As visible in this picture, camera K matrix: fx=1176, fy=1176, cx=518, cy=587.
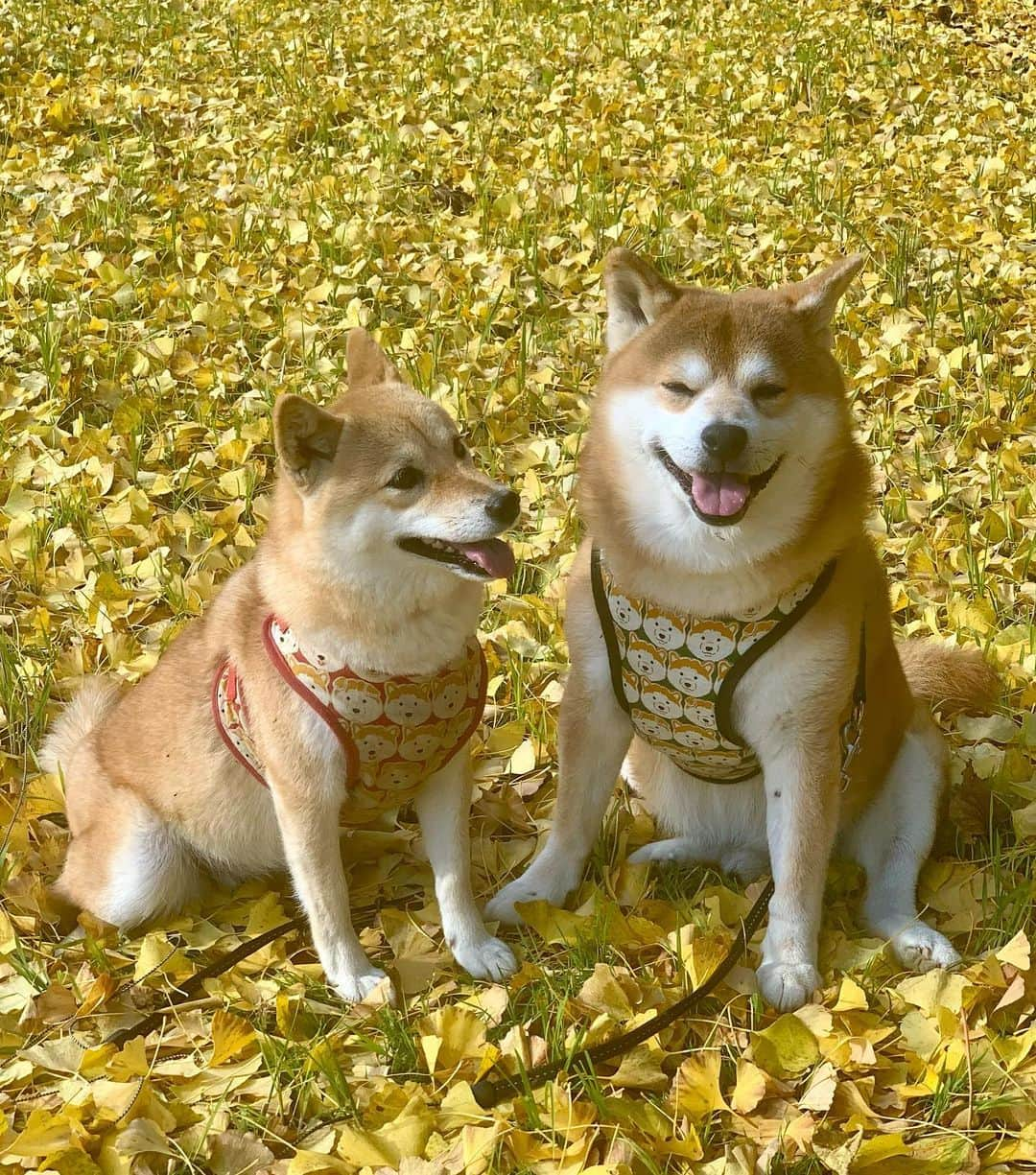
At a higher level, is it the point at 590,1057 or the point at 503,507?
the point at 503,507

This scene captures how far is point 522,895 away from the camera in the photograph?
2.82 m

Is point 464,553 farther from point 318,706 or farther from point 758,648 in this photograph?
point 758,648

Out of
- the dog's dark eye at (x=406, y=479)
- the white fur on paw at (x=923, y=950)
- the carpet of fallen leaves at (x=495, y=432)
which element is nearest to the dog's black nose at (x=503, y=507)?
the dog's dark eye at (x=406, y=479)

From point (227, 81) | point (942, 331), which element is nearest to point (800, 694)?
point (942, 331)

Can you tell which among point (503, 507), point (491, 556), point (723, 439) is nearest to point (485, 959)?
point (491, 556)

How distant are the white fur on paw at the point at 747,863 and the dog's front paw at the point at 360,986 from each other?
0.91 meters

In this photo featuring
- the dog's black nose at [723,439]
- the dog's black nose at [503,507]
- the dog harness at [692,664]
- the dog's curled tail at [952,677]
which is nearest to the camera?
the dog's black nose at [723,439]

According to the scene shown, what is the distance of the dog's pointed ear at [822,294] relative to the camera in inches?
101

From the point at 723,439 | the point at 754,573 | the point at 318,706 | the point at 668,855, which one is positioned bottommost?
the point at 668,855

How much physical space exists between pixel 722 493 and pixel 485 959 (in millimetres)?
1161

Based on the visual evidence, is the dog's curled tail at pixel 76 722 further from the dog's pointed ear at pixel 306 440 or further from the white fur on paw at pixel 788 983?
the white fur on paw at pixel 788 983

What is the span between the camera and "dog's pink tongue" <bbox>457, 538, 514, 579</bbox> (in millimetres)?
2408

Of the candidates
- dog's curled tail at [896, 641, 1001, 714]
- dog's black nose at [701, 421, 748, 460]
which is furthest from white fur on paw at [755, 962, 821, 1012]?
dog's black nose at [701, 421, 748, 460]

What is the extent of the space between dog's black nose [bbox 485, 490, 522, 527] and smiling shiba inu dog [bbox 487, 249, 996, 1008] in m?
0.28
